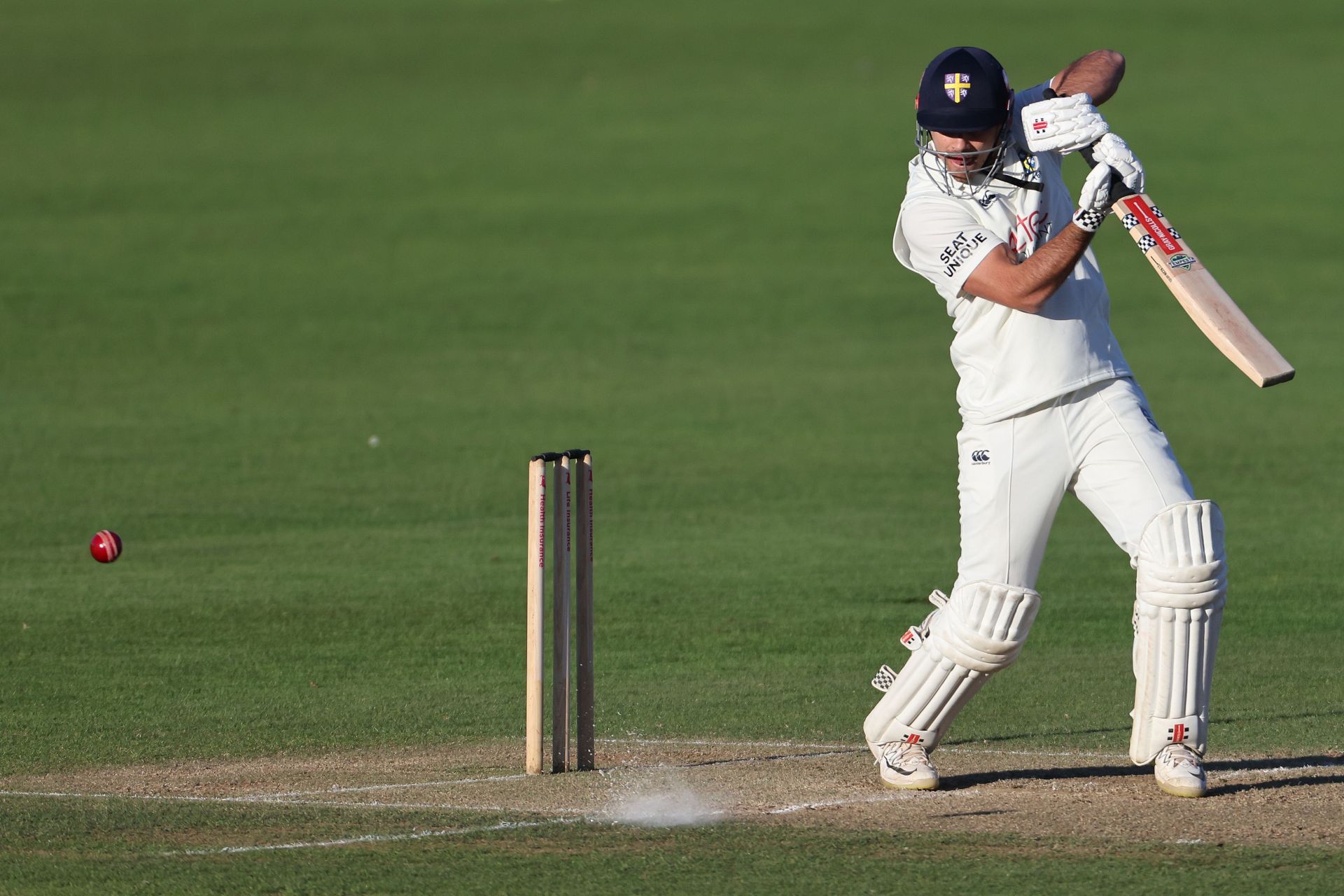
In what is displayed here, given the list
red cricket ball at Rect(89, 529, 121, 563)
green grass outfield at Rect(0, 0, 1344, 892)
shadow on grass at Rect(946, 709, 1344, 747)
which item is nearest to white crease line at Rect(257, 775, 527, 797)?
green grass outfield at Rect(0, 0, 1344, 892)

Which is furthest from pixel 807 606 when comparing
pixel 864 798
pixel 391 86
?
pixel 391 86

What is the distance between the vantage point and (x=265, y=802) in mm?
6176

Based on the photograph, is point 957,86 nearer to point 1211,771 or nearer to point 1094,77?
point 1094,77

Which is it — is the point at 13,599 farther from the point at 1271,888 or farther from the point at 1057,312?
the point at 1271,888

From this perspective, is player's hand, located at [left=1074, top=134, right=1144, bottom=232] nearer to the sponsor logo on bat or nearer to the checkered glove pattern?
the checkered glove pattern

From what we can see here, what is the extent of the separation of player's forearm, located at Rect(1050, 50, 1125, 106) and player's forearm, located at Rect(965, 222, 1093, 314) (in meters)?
0.74

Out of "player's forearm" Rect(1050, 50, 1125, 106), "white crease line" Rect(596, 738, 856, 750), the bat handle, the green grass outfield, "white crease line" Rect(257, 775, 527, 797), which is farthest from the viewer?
the green grass outfield

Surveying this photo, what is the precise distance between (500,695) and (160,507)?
17.2 ft

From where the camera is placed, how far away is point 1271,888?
5.01 m

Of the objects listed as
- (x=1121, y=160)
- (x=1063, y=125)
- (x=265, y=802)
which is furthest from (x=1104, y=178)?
(x=265, y=802)

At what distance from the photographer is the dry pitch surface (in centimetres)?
571

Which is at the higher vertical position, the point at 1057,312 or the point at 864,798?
the point at 1057,312

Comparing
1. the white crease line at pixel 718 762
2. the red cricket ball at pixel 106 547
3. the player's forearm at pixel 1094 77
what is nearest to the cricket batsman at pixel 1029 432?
the player's forearm at pixel 1094 77

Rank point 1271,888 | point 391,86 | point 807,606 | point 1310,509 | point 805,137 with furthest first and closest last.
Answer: point 391,86 → point 805,137 → point 1310,509 → point 807,606 → point 1271,888
